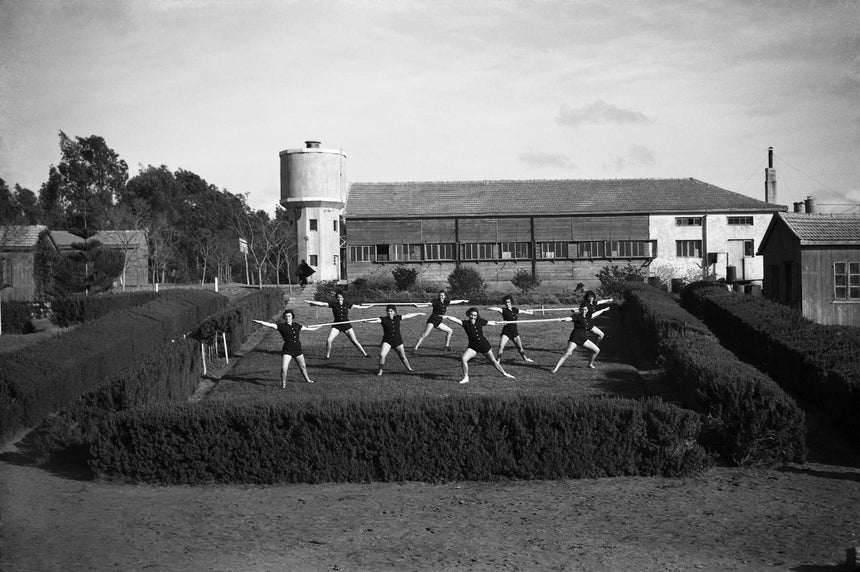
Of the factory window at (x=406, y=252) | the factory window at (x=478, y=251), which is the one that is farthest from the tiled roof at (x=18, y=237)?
the factory window at (x=478, y=251)

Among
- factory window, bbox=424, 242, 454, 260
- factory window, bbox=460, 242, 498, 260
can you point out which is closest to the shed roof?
factory window, bbox=460, 242, 498, 260

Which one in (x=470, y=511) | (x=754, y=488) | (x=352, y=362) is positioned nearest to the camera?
(x=470, y=511)

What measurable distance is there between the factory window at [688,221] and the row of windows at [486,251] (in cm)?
372

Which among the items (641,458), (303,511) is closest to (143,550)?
(303,511)

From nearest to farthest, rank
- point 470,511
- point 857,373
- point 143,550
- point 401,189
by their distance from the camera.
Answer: point 143,550, point 470,511, point 857,373, point 401,189

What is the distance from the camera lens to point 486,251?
5431cm

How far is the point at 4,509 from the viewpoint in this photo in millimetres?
11898

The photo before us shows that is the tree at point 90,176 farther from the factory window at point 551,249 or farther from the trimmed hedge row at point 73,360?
the trimmed hedge row at point 73,360

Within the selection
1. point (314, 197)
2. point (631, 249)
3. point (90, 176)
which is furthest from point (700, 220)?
point (90, 176)

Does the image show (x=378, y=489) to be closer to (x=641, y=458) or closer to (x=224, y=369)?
(x=641, y=458)

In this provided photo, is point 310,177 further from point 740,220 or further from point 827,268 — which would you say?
point 827,268

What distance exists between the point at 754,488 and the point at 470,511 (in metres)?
4.20

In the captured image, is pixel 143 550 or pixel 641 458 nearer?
pixel 143 550

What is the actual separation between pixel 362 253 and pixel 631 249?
16220 millimetres
